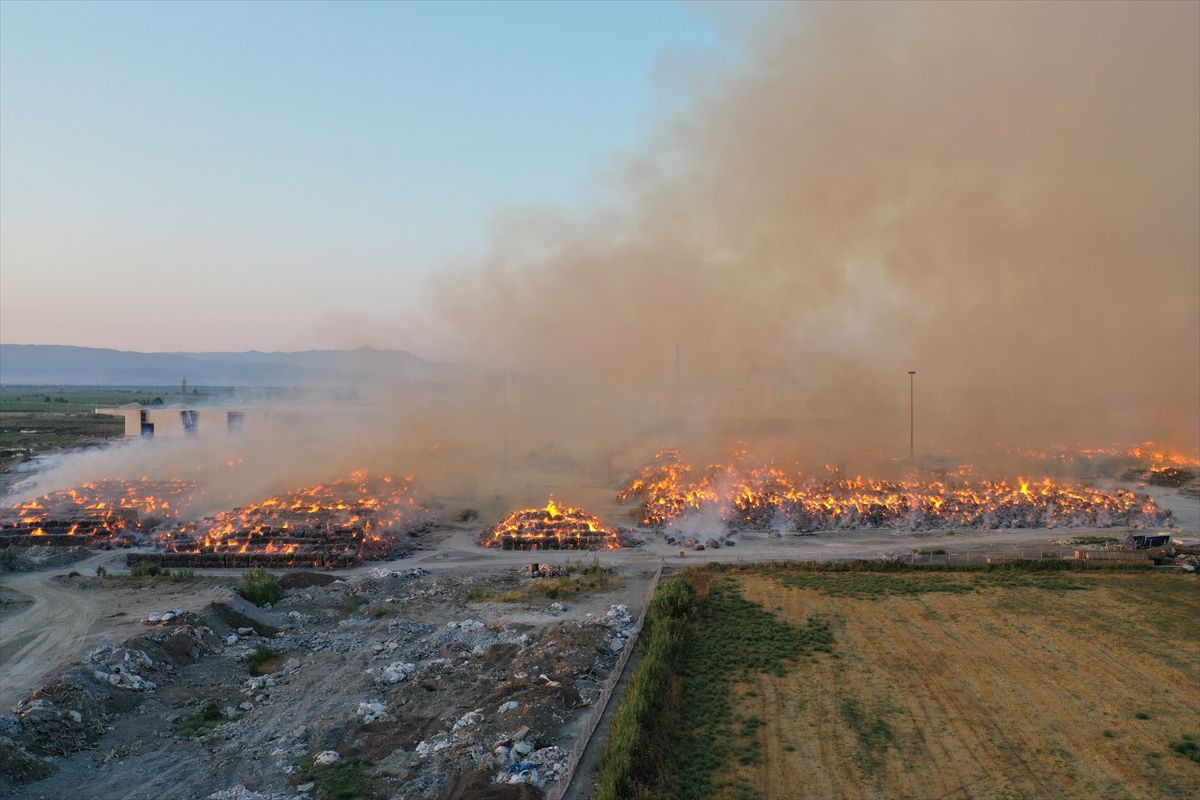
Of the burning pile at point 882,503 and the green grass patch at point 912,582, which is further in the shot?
the burning pile at point 882,503

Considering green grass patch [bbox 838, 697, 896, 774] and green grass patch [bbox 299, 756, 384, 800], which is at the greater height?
green grass patch [bbox 838, 697, 896, 774]

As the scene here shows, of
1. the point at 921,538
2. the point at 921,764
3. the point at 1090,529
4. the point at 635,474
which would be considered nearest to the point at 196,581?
the point at 921,764

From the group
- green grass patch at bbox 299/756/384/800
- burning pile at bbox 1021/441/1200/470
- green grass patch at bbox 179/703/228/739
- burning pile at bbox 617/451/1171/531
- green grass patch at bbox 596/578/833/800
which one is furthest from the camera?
burning pile at bbox 1021/441/1200/470

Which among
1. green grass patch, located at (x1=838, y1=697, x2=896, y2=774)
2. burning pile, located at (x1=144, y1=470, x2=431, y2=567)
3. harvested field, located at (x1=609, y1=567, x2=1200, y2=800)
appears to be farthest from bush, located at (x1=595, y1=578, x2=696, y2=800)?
burning pile, located at (x1=144, y1=470, x2=431, y2=567)

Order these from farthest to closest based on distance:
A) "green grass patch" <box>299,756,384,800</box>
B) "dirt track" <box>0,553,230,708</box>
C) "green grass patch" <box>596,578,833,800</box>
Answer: "dirt track" <box>0,553,230,708</box> < "green grass patch" <box>299,756,384,800</box> < "green grass patch" <box>596,578,833,800</box>

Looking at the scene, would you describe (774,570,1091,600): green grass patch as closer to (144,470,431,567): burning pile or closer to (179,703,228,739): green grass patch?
(179,703,228,739): green grass patch

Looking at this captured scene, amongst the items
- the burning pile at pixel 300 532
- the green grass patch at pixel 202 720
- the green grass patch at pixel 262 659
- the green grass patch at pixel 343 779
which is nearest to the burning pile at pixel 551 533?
the burning pile at pixel 300 532

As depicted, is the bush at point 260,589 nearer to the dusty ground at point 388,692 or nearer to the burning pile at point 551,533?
the dusty ground at point 388,692
